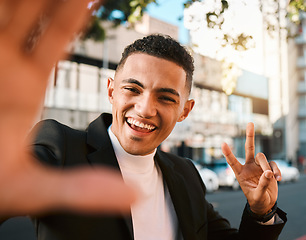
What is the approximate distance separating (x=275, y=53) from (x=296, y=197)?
23452 mm

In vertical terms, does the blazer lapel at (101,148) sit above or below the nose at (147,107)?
below

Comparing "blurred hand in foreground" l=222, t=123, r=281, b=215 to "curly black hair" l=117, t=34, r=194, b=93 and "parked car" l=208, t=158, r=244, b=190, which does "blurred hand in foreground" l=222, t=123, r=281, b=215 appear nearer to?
"curly black hair" l=117, t=34, r=194, b=93

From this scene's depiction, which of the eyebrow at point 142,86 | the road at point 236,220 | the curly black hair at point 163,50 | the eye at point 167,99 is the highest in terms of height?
the curly black hair at point 163,50

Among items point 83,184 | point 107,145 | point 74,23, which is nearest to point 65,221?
point 107,145

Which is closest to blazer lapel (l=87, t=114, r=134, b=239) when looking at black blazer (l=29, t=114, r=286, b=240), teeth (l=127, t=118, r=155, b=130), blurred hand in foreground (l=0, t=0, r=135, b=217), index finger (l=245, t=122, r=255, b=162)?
black blazer (l=29, t=114, r=286, b=240)

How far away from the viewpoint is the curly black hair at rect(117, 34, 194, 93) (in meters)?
1.71

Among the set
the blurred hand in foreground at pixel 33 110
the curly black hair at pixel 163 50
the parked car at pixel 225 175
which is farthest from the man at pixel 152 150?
the parked car at pixel 225 175

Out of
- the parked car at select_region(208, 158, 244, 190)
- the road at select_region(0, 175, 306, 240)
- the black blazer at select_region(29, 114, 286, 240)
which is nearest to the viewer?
the black blazer at select_region(29, 114, 286, 240)

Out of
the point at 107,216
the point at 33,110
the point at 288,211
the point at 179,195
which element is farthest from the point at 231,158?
the point at 288,211

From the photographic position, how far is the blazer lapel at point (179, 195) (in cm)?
170

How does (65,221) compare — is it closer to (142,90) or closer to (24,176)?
(142,90)

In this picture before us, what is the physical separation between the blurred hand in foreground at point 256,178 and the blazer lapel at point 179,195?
31 cm

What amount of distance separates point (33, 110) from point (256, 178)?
1.55m

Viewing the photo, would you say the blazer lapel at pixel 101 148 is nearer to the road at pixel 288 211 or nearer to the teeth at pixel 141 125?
the teeth at pixel 141 125
